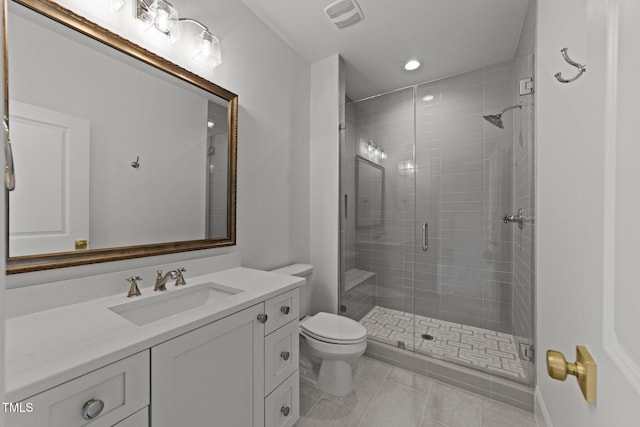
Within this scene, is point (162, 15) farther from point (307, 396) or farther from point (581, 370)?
point (307, 396)

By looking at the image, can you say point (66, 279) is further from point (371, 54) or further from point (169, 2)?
point (371, 54)

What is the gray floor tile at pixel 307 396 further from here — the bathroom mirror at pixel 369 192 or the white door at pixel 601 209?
the bathroom mirror at pixel 369 192

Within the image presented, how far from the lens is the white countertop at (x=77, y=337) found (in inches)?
28.0

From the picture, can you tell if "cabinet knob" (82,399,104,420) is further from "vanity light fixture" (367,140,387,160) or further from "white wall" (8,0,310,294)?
"vanity light fixture" (367,140,387,160)

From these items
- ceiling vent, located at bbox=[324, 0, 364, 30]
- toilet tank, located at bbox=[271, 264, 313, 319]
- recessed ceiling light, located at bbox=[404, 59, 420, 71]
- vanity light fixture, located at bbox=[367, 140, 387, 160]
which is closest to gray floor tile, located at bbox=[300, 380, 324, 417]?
toilet tank, located at bbox=[271, 264, 313, 319]

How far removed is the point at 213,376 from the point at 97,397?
0.38m

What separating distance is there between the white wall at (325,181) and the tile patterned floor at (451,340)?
1.64ft

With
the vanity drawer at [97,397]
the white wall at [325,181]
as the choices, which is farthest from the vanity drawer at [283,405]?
the white wall at [325,181]

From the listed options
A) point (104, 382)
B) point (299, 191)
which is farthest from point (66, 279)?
point (299, 191)

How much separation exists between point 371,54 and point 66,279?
2.45m

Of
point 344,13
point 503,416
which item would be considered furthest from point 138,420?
point 344,13

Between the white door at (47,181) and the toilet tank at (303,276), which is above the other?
the white door at (47,181)

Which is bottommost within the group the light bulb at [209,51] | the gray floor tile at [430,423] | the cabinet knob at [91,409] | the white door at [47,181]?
the gray floor tile at [430,423]

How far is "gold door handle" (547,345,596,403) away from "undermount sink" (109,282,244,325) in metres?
1.15
